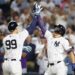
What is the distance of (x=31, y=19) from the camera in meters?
13.8

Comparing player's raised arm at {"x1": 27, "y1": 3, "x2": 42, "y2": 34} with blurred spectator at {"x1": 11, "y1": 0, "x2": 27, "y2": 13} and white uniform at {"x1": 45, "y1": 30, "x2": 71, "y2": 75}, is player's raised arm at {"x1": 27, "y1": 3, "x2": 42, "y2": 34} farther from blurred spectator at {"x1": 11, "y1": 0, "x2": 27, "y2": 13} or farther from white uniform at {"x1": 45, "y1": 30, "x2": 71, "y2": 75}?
blurred spectator at {"x1": 11, "y1": 0, "x2": 27, "y2": 13}

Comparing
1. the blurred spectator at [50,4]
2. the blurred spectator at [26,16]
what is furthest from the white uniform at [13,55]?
the blurred spectator at [50,4]

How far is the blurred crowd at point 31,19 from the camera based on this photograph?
12.2 metres

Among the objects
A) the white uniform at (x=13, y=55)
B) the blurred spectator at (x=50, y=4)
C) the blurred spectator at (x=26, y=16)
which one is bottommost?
the white uniform at (x=13, y=55)

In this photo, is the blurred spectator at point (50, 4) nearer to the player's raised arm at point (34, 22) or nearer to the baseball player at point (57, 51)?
the player's raised arm at point (34, 22)

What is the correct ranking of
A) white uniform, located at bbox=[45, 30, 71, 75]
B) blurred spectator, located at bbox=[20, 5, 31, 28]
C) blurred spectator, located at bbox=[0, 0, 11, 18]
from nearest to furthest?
white uniform, located at bbox=[45, 30, 71, 75], blurred spectator, located at bbox=[20, 5, 31, 28], blurred spectator, located at bbox=[0, 0, 11, 18]

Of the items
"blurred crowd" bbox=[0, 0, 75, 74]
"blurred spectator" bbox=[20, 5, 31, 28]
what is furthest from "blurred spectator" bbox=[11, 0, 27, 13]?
"blurred spectator" bbox=[20, 5, 31, 28]

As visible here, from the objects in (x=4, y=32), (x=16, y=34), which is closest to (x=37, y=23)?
(x=16, y=34)

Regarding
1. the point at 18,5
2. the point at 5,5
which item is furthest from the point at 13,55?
the point at 5,5

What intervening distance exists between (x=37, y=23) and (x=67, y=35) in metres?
3.04

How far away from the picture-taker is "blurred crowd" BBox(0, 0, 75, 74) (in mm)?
12211

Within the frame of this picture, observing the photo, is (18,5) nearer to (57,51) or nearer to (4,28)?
(4,28)

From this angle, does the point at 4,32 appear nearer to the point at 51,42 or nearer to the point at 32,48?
the point at 32,48

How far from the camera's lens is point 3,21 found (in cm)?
1461
